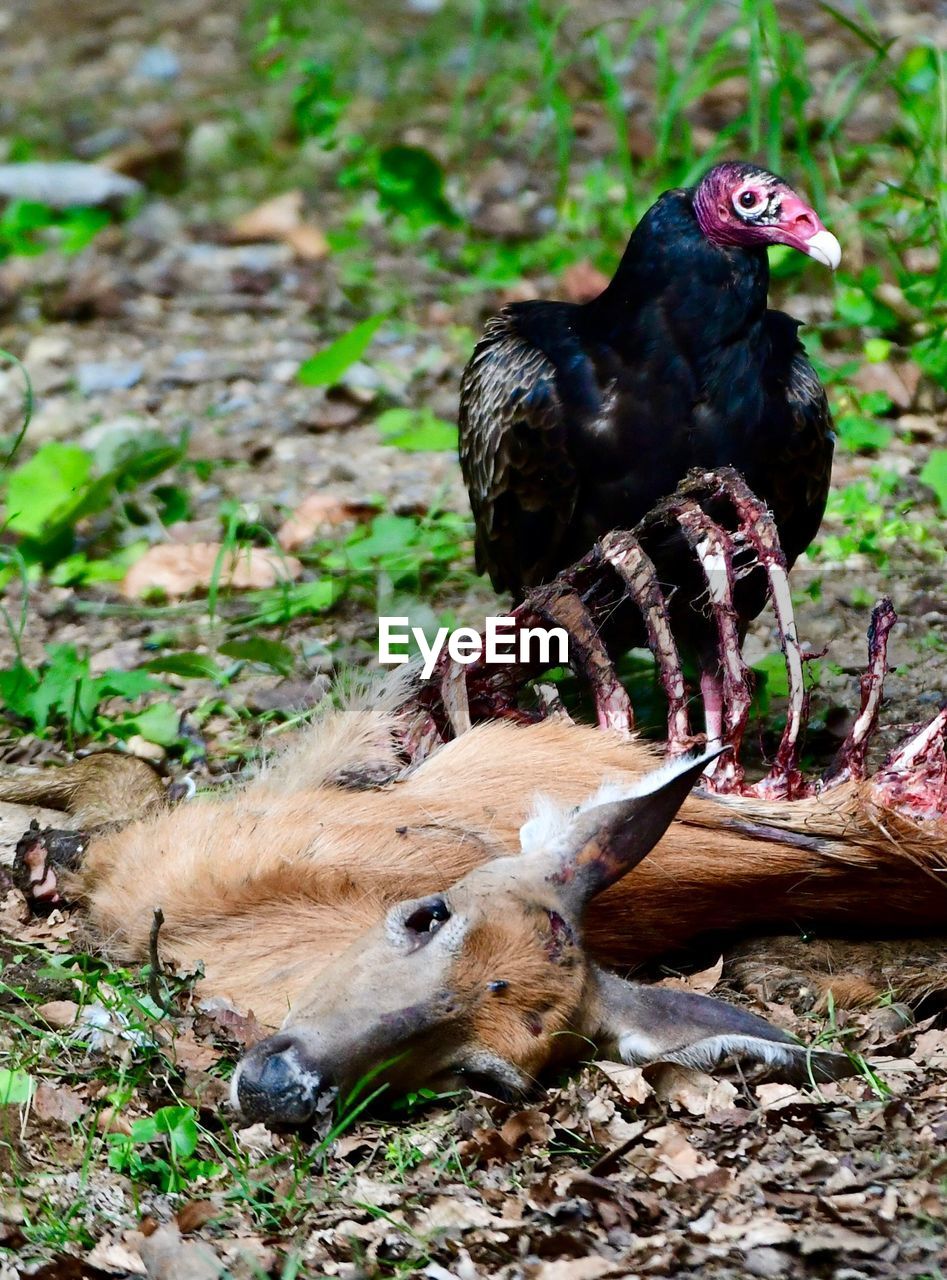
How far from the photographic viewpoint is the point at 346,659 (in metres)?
5.07

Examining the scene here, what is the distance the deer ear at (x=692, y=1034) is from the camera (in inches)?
116

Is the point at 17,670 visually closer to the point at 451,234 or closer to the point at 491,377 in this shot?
the point at 491,377

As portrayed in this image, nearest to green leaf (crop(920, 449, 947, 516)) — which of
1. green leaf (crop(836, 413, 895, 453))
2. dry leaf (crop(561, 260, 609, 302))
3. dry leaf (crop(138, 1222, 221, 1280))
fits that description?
green leaf (crop(836, 413, 895, 453))

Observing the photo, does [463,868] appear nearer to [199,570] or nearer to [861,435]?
[199,570]

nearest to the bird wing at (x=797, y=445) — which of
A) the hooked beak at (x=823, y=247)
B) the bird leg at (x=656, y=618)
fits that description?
the hooked beak at (x=823, y=247)

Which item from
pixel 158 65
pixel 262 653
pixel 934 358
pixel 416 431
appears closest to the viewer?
pixel 262 653

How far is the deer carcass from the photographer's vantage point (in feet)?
9.64

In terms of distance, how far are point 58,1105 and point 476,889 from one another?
86 cm

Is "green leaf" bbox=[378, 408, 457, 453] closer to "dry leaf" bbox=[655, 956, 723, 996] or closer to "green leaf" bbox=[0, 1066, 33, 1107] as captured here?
"dry leaf" bbox=[655, 956, 723, 996]

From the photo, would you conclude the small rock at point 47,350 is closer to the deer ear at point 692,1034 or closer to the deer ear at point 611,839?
the deer ear at point 611,839

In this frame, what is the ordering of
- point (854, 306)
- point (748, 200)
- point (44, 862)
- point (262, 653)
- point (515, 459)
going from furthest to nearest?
point (854, 306) < point (262, 653) < point (515, 459) < point (748, 200) < point (44, 862)

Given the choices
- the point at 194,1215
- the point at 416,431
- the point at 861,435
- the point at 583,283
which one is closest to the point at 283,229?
the point at 583,283

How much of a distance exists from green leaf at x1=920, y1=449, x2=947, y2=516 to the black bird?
43.4 inches

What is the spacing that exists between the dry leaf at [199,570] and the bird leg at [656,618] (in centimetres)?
200
